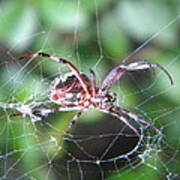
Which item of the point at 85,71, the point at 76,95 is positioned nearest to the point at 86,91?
the point at 76,95

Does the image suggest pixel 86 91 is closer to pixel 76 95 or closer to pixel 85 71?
pixel 76 95

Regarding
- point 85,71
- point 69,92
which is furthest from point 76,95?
point 85,71

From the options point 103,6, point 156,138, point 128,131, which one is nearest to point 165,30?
point 103,6

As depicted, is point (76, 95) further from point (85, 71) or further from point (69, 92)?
point (85, 71)

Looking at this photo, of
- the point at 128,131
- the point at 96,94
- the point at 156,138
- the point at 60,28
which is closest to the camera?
the point at 96,94

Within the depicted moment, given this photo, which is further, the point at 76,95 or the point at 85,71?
the point at 85,71

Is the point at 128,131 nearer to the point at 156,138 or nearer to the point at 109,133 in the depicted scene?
the point at 109,133

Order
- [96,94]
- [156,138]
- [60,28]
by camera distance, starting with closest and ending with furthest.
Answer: [96,94] → [60,28] → [156,138]

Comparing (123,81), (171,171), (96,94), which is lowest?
(171,171)
